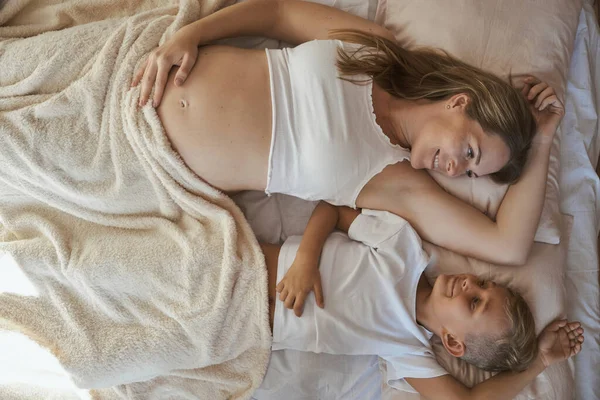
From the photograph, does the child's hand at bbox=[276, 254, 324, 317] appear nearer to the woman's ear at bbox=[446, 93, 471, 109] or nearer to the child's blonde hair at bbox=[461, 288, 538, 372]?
the child's blonde hair at bbox=[461, 288, 538, 372]

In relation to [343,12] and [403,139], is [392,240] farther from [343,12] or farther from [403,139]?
[343,12]

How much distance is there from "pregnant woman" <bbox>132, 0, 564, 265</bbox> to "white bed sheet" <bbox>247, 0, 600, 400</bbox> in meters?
0.13

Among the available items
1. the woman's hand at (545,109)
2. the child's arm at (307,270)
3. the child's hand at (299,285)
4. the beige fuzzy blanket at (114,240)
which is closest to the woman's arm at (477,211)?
the woman's hand at (545,109)

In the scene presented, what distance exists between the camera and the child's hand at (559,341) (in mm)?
1210

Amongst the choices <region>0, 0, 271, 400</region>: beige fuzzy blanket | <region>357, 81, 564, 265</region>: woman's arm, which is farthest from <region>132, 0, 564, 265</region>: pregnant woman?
<region>0, 0, 271, 400</region>: beige fuzzy blanket

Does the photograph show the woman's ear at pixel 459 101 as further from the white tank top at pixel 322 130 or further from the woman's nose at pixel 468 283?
the woman's nose at pixel 468 283

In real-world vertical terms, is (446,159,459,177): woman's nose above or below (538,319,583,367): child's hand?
above

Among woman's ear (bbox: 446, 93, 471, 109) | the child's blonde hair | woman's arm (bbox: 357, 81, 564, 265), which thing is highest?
woman's ear (bbox: 446, 93, 471, 109)

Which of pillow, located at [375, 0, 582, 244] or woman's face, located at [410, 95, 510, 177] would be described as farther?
pillow, located at [375, 0, 582, 244]

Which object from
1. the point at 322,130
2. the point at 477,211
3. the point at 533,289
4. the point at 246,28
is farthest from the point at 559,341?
the point at 246,28

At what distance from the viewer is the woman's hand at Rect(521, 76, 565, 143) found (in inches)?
48.4

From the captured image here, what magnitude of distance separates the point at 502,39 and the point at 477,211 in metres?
0.47

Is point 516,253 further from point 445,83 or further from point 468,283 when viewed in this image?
point 445,83

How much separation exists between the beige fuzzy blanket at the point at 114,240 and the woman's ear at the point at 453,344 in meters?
0.43
